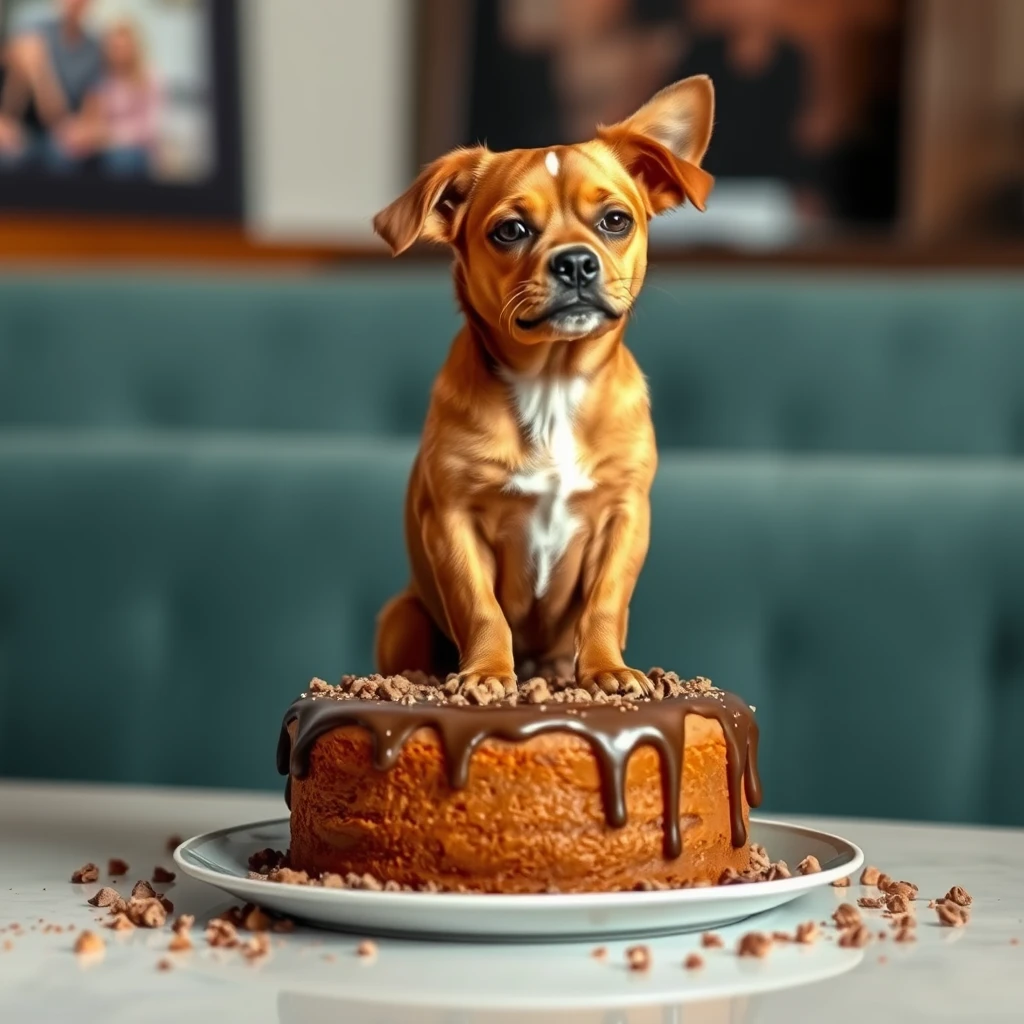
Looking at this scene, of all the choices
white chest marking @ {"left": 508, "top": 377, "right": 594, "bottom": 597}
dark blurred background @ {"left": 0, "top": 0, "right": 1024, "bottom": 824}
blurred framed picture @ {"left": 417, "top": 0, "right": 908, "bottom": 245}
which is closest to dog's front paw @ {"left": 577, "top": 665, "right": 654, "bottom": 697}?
white chest marking @ {"left": 508, "top": 377, "right": 594, "bottom": 597}

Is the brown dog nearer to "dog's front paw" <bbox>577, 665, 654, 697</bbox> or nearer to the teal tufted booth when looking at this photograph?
"dog's front paw" <bbox>577, 665, 654, 697</bbox>

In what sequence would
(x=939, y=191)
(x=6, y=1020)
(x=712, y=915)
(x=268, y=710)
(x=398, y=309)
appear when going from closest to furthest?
(x=6, y=1020) < (x=712, y=915) < (x=268, y=710) < (x=398, y=309) < (x=939, y=191)

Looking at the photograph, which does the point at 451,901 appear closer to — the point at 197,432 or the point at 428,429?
the point at 428,429

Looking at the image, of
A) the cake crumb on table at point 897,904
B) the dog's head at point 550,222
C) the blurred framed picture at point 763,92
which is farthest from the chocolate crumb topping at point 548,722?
the blurred framed picture at point 763,92

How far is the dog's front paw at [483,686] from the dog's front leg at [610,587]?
0.05 metres

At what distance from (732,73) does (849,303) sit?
2.49 ft

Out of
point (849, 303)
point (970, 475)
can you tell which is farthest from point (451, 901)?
point (849, 303)

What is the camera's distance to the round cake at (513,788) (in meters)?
0.89

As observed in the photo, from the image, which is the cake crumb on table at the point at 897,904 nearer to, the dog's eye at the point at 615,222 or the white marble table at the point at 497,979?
the white marble table at the point at 497,979

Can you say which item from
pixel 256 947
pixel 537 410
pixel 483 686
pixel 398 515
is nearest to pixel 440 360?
pixel 398 515

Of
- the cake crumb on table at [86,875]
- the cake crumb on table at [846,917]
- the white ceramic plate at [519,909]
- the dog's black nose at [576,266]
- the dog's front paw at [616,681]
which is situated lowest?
the cake crumb on table at [86,875]

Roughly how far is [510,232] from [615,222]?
0.22ft

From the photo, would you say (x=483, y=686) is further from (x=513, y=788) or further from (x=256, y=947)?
(x=256, y=947)

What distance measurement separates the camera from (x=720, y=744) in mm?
961
